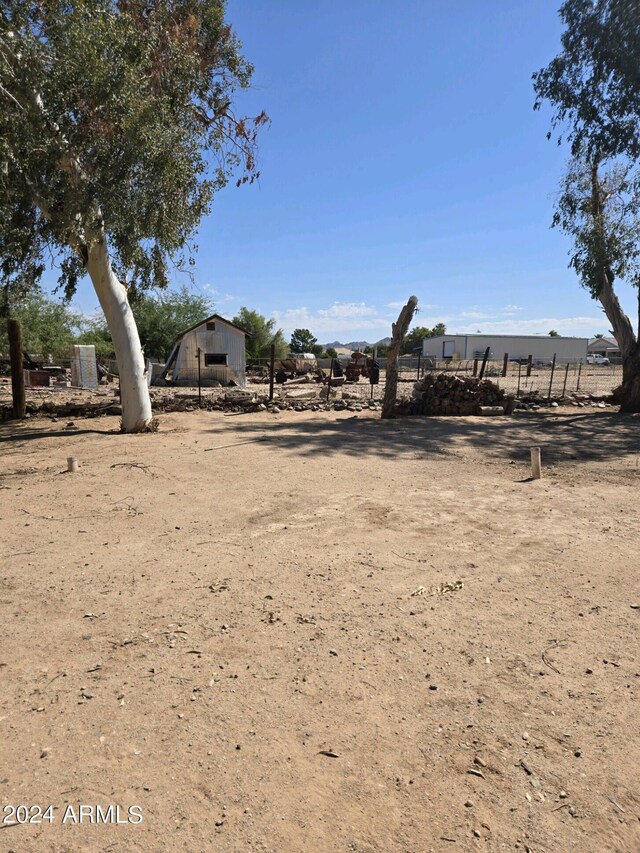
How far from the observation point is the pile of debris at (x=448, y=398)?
1622 centimetres

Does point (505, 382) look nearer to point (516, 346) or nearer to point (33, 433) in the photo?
point (33, 433)

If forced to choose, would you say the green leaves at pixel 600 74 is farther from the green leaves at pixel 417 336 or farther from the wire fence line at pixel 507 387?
the green leaves at pixel 417 336

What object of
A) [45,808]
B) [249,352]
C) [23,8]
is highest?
[23,8]

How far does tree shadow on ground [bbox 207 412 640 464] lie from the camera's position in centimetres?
1048

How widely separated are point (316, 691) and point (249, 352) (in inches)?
2158

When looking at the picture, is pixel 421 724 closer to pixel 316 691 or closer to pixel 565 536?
pixel 316 691

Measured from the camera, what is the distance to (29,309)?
129ft

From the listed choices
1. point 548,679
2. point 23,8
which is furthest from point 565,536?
point 23,8

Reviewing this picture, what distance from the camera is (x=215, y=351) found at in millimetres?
27562

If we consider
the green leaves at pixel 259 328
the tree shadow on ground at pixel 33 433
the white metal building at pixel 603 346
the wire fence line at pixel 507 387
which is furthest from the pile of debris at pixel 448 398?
the white metal building at pixel 603 346

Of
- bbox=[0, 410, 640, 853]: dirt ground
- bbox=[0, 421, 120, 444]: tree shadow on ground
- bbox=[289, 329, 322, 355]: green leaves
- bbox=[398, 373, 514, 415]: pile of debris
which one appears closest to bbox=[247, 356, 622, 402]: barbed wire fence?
bbox=[398, 373, 514, 415]: pile of debris

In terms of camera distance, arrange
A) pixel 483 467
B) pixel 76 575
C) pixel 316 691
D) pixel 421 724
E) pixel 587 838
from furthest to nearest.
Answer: pixel 483 467, pixel 76 575, pixel 316 691, pixel 421 724, pixel 587 838

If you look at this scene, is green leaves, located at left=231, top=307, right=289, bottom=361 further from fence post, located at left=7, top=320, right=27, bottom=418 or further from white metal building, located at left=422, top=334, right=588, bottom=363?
fence post, located at left=7, top=320, right=27, bottom=418

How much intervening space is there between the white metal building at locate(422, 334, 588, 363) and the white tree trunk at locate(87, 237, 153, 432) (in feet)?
196
